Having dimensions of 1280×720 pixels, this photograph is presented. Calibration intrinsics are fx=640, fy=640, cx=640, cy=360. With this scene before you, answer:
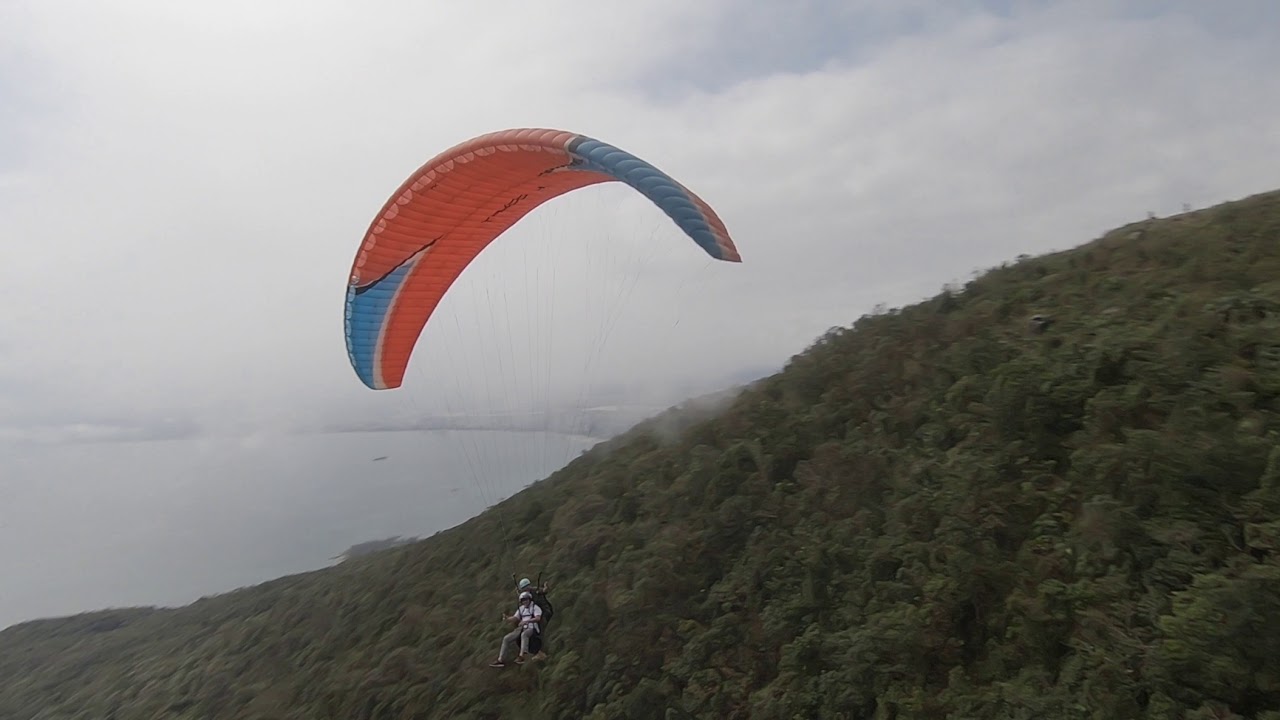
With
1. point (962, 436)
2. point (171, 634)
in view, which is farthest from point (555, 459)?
point (171, 634)

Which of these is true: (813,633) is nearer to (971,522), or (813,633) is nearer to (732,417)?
(971,522)

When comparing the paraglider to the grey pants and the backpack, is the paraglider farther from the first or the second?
the grey pants

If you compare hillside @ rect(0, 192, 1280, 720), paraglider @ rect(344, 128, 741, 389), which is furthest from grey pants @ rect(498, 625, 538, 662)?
paraglider @ rect(344, 128, 741, 389)

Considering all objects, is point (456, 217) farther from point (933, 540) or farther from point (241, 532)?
point (241, 532)

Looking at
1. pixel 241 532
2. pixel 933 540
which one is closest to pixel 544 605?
pixel 933 540

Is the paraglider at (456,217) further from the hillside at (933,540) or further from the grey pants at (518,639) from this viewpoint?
the grey pants at (518,639)

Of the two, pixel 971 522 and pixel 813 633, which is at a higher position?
pixel 971 522

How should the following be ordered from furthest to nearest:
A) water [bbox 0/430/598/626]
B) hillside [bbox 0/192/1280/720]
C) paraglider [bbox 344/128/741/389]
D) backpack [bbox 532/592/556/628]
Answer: water [bbox 0/430/598/626] → backpack [bbox 532/592/556/628] → paraglider [bbox 344/128/741/389] → hillside [bbox 0/192/1280/720]
